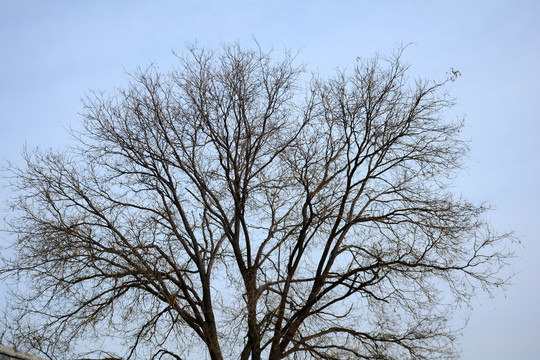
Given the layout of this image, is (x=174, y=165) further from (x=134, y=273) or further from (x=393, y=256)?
(x=393, y=256)

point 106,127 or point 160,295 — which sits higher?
point 106,127

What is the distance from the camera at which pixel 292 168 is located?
16.1 m

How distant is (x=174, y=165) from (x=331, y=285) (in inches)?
205

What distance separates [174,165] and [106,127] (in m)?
2.04

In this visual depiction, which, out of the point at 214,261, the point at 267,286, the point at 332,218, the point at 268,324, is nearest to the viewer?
the point at 268,324

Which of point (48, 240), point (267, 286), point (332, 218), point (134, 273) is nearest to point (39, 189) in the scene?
point (48, 240)

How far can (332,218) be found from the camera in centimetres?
1684

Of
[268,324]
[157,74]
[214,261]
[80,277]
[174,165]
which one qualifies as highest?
[157,74]

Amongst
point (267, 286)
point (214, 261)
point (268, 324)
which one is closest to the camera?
point (268, 324)

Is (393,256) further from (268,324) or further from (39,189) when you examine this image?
(39,189)

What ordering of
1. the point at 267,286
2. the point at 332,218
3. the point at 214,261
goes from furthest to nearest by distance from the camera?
the point at 214,261, the point at 332,218, the point at 267,286

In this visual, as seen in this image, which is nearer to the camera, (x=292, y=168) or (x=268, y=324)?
(x=268, y=324)

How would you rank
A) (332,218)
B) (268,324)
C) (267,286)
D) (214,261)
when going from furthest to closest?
(214,261)
(332,218)
(267,286)
(268,324)

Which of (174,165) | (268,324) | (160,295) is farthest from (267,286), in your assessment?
(174,165)
